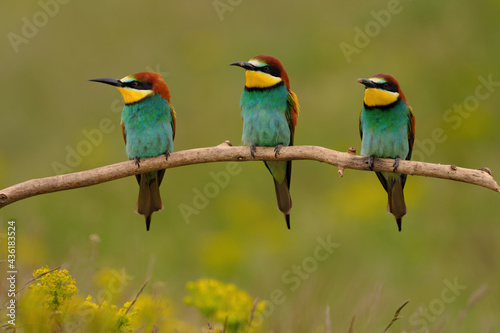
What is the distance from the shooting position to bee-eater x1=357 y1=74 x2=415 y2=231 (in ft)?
9.71

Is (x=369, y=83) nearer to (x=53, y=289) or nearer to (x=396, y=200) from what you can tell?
(x=396, y=200)

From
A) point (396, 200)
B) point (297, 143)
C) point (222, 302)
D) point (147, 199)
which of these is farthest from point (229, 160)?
point (297, 143)

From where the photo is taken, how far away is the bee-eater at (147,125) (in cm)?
304

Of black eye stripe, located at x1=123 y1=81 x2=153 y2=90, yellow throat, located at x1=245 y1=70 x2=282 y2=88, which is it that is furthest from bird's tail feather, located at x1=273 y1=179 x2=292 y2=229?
black eye stripe, located at x1=123 y1=81 x2=153 y2=90

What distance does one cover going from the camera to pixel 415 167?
243 cm

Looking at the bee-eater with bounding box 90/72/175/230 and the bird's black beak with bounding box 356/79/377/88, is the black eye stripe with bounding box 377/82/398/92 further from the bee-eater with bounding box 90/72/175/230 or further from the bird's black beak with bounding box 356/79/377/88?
the bee-eater with bounding box 90/72/175/230

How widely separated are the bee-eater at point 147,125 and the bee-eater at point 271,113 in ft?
1.22

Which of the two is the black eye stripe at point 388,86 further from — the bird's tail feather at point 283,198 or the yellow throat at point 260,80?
the bird's tail feather at point 283,198

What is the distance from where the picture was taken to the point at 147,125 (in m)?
3.12

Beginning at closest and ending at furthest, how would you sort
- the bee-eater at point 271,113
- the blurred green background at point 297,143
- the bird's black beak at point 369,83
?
the bird's black beak at point 369,83, the bee-eater at point 271,113, the blurred green background at point 297,143

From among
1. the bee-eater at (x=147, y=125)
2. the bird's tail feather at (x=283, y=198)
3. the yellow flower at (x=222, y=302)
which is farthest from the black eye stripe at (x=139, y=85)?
the yellow flower at (x=222, y=302)

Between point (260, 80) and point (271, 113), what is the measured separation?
0.16 metres

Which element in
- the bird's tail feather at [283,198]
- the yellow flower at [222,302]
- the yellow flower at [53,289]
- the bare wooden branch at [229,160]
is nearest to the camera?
the yellow flower at [53,289]

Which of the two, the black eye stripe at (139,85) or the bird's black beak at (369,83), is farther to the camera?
the black eye stripe at (139,85)
